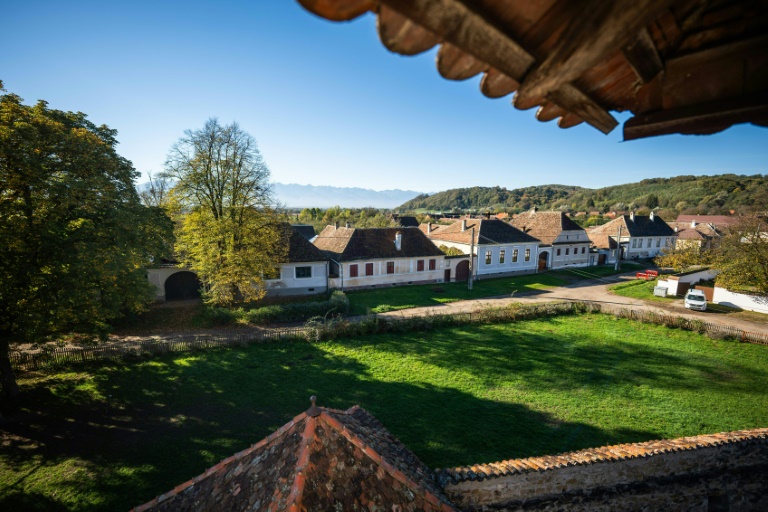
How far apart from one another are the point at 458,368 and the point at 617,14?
643 inches

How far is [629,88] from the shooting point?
2.33 m

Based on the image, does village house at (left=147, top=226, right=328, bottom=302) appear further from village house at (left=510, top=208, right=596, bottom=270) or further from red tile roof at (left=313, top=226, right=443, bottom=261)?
village house at (left=510, top=208, right=596, bottom=270)

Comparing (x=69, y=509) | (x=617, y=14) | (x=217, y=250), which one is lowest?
(x=69, y=509)

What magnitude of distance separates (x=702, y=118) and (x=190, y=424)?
14889 millimetres

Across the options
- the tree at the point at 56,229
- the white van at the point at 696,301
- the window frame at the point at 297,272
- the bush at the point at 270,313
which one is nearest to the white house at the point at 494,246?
the white van at the point at 696,301

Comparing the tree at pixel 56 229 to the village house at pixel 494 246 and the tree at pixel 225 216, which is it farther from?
the village house at pixel 494 246

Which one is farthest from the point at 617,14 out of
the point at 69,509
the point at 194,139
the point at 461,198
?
the point at 461,198

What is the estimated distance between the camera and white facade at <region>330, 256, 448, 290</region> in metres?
29.9

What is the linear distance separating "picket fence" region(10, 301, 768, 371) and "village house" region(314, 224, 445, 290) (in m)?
8.13

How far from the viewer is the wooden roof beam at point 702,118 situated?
222 cm

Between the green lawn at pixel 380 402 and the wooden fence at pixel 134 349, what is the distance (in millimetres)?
656

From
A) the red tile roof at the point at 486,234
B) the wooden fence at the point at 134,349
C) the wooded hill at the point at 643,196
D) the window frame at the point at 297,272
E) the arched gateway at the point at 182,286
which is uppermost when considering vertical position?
the wooded hill at the point at 643,196

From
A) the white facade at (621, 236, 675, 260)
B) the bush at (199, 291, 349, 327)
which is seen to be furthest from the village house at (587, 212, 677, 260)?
the bush at (199, 291, 349, 327)

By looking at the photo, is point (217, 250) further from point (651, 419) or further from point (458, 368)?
point (651, 419)
